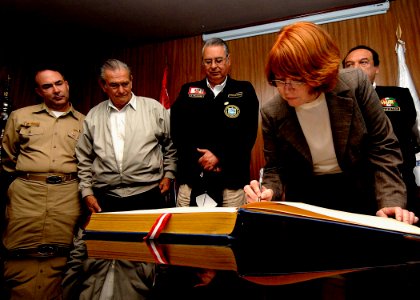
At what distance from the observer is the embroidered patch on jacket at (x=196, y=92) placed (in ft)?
6.89

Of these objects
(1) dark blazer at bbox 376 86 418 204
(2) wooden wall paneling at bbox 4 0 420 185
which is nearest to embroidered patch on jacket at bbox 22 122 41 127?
(2) wooden wall paneling at bbox 4 0 420 185

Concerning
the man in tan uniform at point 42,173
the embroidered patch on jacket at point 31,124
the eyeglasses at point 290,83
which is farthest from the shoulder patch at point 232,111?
the embroidered patch on jacket at point 31,124

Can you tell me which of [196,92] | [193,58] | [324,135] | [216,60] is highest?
[193,58]

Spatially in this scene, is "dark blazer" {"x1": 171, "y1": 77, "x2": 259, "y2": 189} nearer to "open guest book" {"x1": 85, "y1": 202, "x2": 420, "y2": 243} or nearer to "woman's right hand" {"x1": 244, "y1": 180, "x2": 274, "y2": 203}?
"woman's right hand" {"x1": 244, "y1": 180, "x2": 274, "y2": 203}

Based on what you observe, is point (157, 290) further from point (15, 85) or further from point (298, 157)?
point (15, 85)

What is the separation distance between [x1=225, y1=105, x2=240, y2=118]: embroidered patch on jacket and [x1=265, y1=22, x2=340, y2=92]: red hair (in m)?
1.06

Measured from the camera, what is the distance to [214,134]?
6.48 ft

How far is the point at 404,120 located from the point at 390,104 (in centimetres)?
13

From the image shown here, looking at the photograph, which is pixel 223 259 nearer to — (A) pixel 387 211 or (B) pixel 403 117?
(A) pixel 387 211

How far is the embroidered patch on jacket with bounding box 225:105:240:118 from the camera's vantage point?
1.99 m

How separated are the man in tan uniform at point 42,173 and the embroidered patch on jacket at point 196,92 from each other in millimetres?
940

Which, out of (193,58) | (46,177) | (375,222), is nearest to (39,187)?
(46,177)

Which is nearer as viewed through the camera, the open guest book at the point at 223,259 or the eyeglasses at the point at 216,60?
the open guest book at the point at 223,259

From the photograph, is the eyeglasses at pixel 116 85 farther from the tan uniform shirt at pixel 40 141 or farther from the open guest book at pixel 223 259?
the open guest book at pixel 223 259
